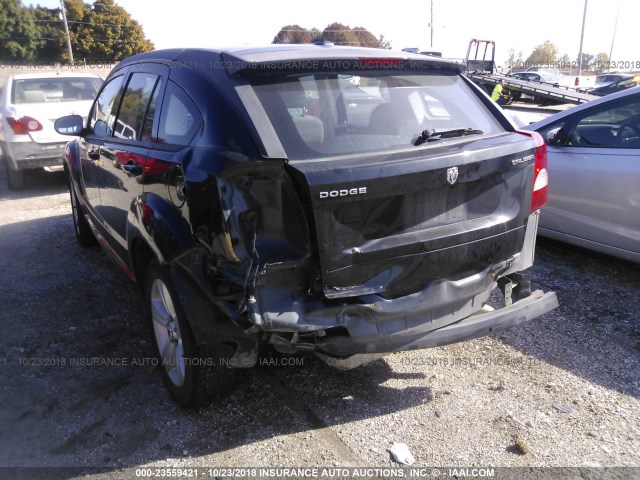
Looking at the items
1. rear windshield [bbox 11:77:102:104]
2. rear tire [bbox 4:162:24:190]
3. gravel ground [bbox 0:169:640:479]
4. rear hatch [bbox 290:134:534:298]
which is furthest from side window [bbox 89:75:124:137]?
rear windshield [bbox 11:77:102:104]

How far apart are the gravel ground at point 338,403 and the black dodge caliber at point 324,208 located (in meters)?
0.33

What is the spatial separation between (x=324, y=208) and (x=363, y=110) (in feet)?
2.67

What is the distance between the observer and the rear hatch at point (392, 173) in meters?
2.43

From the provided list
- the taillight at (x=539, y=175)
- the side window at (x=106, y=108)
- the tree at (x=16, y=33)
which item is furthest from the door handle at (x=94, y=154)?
the tree at (x=16, y=33)

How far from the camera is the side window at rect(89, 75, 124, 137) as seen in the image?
4.19 metres

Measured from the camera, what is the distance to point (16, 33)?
57281mm

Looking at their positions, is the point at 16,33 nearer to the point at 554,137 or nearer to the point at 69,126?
the point at 69,126

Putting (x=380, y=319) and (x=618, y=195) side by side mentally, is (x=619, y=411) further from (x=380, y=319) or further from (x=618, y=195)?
(x=618, y=195)

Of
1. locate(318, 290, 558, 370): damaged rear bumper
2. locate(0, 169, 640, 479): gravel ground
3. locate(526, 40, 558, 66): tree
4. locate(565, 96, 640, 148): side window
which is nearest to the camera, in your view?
locate(318, 290, 558, 370): damaged rear bumper

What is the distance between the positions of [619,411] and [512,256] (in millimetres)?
1026

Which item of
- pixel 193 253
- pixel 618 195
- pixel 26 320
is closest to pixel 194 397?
pixel 193 253

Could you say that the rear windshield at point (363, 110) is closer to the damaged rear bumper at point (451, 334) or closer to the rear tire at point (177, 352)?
the damaged rear bumper at point (451, 334)

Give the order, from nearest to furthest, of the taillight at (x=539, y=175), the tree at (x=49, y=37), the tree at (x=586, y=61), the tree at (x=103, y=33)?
the taillight at (x=539, y=175)
the tree at (x=103, y=33)
the tree at (x=49, y=37)
the tree at (x=586, y=61)

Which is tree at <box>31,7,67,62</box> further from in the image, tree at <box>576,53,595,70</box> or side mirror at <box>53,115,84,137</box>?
tree at <box>576,53,595,70</box>
